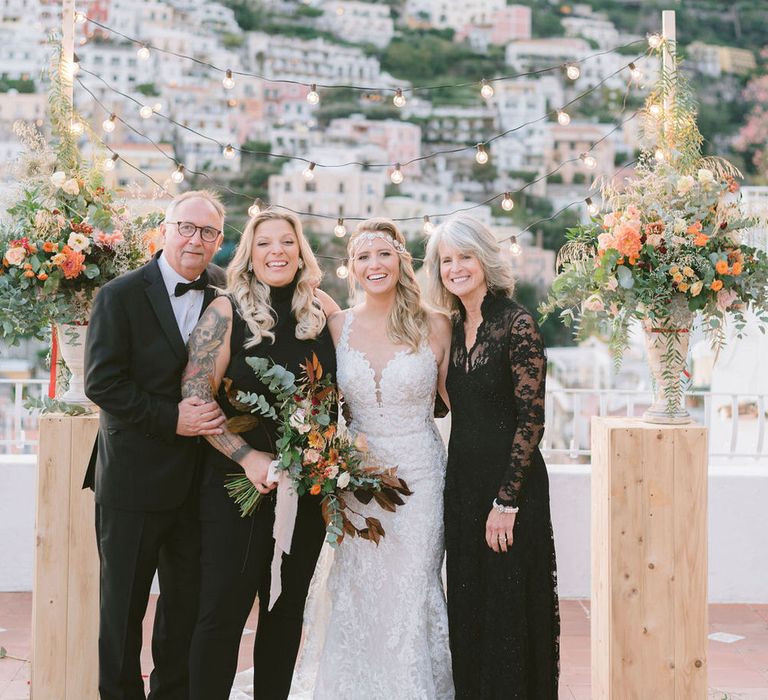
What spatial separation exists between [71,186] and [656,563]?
2.16m

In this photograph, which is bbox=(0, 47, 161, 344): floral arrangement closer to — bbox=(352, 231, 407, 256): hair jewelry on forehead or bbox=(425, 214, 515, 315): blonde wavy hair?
bbox=(352, 231, 407, 256): hair jewelry on forehead

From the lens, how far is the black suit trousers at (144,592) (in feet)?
8.02

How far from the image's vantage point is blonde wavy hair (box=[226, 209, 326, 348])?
8.11 ft

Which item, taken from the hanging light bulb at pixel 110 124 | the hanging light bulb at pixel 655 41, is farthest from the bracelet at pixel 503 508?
the hanging light bulb at pixel 110 124

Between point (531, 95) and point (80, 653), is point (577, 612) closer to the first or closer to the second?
point (80, 653)

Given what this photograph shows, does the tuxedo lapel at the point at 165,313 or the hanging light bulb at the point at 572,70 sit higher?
the hanging light bulb at the point at 572,70

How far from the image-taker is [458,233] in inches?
101

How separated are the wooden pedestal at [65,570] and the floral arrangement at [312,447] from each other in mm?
684

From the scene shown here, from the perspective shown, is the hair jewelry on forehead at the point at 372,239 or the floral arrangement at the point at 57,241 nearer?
the hair jewelry on forehead at the point at 372,239

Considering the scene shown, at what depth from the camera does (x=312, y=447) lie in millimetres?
2367

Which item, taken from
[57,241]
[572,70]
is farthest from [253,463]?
[572,70]

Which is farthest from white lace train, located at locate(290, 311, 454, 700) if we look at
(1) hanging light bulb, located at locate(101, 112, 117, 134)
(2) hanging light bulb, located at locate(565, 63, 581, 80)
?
(2) hanging light bulb, located at locate(565, 63, 581, 80)

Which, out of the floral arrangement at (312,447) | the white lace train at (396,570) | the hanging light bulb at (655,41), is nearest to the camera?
the floral arrangement at (312,447)

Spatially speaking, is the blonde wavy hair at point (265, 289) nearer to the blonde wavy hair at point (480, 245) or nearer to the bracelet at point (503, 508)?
the blonde wavy hair at point (480, 245)
